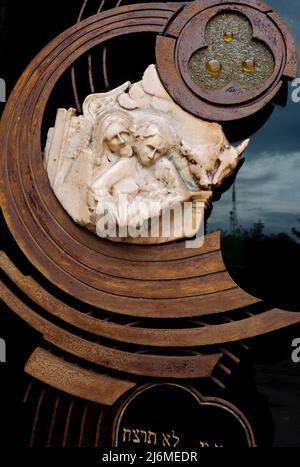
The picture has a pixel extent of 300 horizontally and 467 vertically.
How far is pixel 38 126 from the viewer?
236cm

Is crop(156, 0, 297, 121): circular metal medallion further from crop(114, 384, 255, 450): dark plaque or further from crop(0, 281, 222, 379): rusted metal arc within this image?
crop(114, 384, 255, 450): dark plaque

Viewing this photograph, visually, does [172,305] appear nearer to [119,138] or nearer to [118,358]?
[118,358]

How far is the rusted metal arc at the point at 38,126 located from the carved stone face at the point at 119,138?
0.90 ft

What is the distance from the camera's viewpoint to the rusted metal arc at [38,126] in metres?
2.30

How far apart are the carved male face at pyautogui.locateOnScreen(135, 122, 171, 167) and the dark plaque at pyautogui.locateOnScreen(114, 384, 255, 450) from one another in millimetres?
706

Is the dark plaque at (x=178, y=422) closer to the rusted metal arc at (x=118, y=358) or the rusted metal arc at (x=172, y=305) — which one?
the rusted metal arc at (x=118, y=358)

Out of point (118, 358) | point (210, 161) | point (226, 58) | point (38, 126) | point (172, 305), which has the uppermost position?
point (226, 58)

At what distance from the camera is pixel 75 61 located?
237 centimetres

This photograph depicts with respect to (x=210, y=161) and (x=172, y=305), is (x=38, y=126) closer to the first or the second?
(x=210, y=161)

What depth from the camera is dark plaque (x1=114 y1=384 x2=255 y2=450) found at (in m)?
2.09

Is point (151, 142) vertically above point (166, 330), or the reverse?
point (151, 142)

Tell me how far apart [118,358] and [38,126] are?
822 mm

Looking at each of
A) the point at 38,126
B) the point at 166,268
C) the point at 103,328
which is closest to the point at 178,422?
the point at 103,328

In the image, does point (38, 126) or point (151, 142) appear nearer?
point (151, 142)
